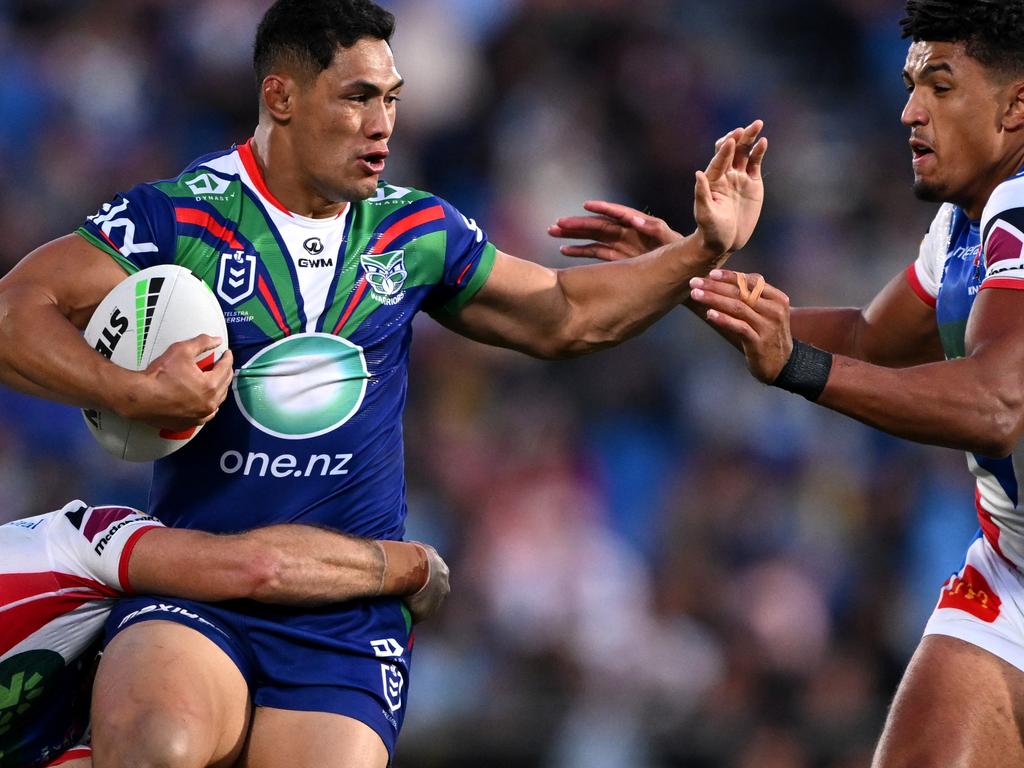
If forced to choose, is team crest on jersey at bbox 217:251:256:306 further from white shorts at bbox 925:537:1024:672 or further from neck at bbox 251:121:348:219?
white shorts at bbox 925:537:1024:672

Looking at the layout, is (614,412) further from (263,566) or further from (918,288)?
(263,566)

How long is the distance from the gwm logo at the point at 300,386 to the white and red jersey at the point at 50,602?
1.51 feet

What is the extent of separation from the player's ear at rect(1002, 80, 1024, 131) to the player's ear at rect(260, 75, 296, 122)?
237 cm

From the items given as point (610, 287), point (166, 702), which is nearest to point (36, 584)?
point (166, 702)

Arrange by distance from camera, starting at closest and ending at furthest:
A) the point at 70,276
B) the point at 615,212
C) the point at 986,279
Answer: the point at 70,276, the point at 986,279, the point at 615,212

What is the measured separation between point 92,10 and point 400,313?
18.9 feet

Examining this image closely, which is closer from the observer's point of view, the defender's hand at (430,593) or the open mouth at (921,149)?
the defender's hand at (430,593)

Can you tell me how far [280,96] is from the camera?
174 inches

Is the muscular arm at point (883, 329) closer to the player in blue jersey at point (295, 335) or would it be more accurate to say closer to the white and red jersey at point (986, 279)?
the white and red jersey at point (986, 279)

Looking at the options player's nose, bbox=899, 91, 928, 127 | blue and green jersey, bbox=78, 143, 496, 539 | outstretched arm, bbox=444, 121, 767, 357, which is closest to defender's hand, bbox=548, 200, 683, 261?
outstretched arm, bbox=444, 121, 767, 357

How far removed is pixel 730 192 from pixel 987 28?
3.39ft

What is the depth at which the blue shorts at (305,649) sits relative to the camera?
395cm

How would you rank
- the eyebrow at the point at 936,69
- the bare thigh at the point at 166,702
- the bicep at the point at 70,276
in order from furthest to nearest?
the eyebrow at the point at 936,69 → the bicep at the point at 70,276 → the bare thigh at the point at 166,702

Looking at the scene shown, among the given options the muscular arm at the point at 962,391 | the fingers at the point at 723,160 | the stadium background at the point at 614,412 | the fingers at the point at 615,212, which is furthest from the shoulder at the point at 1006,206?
the stadium background at the point at 614,412
